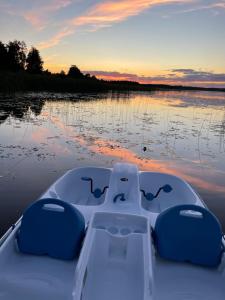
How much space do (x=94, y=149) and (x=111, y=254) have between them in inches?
314

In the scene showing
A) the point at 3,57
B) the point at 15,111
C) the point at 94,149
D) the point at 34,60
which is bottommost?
the point at 94,149

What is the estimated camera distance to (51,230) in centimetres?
399

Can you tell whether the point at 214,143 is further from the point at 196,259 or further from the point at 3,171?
the point at 196,259

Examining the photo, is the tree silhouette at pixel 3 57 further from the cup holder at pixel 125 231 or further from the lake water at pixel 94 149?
the cup holder at pixel 125 231

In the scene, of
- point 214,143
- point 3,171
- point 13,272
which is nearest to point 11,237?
point 13,272

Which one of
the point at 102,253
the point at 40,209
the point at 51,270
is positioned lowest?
the point at 51,270

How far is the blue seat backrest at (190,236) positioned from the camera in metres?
3.98

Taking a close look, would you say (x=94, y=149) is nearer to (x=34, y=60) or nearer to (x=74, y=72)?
(x=74, y=72)

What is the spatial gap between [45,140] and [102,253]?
30.3 ft

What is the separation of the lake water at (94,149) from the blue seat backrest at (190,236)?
2967 mm

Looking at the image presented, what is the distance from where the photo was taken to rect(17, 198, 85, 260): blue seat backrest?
13.1 feet

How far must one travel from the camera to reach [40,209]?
402 cm

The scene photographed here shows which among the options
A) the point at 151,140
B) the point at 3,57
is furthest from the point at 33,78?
the point at 151,140

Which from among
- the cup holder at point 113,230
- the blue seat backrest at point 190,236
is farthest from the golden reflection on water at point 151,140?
the cup holder at point 113,230
